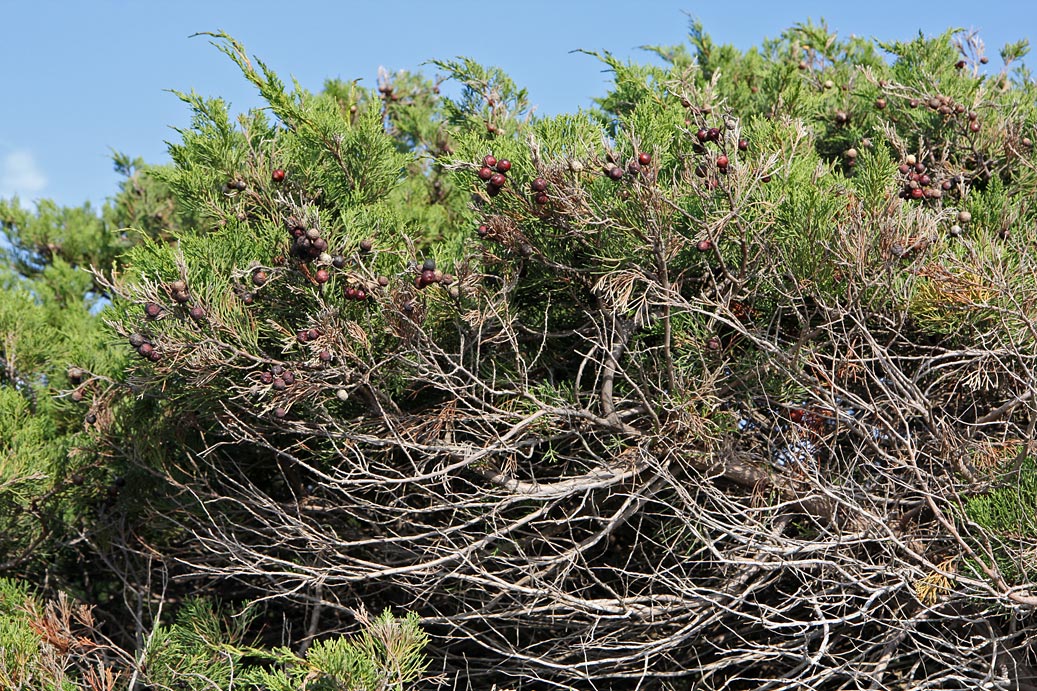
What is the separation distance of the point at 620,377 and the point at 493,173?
1026 mm

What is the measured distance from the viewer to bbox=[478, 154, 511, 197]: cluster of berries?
3.53m

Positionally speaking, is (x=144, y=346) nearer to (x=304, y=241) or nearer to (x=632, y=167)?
(x=304, y=241)

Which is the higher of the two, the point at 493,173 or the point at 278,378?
the point at 493,173

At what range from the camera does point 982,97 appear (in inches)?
185

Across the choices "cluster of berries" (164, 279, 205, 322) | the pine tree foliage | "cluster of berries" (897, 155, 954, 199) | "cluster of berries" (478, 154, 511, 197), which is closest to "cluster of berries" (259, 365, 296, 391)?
the pine tree foliage

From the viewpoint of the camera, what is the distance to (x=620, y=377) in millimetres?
4070

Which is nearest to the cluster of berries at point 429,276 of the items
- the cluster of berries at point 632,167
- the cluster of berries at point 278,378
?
the cluster of berries at point 278,378

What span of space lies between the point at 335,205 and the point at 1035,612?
309 centimetres

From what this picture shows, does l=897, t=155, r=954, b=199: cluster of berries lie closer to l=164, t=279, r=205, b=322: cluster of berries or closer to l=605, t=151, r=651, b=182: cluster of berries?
l=605, t=151, r=651, b=182: cluster of berries

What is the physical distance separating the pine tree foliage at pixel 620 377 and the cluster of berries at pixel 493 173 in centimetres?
2

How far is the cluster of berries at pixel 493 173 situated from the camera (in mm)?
3525

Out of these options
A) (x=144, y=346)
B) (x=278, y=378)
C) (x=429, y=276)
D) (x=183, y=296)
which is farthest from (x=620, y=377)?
(x=144, y=346)

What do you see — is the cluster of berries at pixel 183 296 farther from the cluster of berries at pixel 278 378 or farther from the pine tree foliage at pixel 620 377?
the cluster of berries at pixel 278 378

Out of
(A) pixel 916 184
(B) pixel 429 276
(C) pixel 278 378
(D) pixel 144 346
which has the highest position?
(A) pixel 916 184
